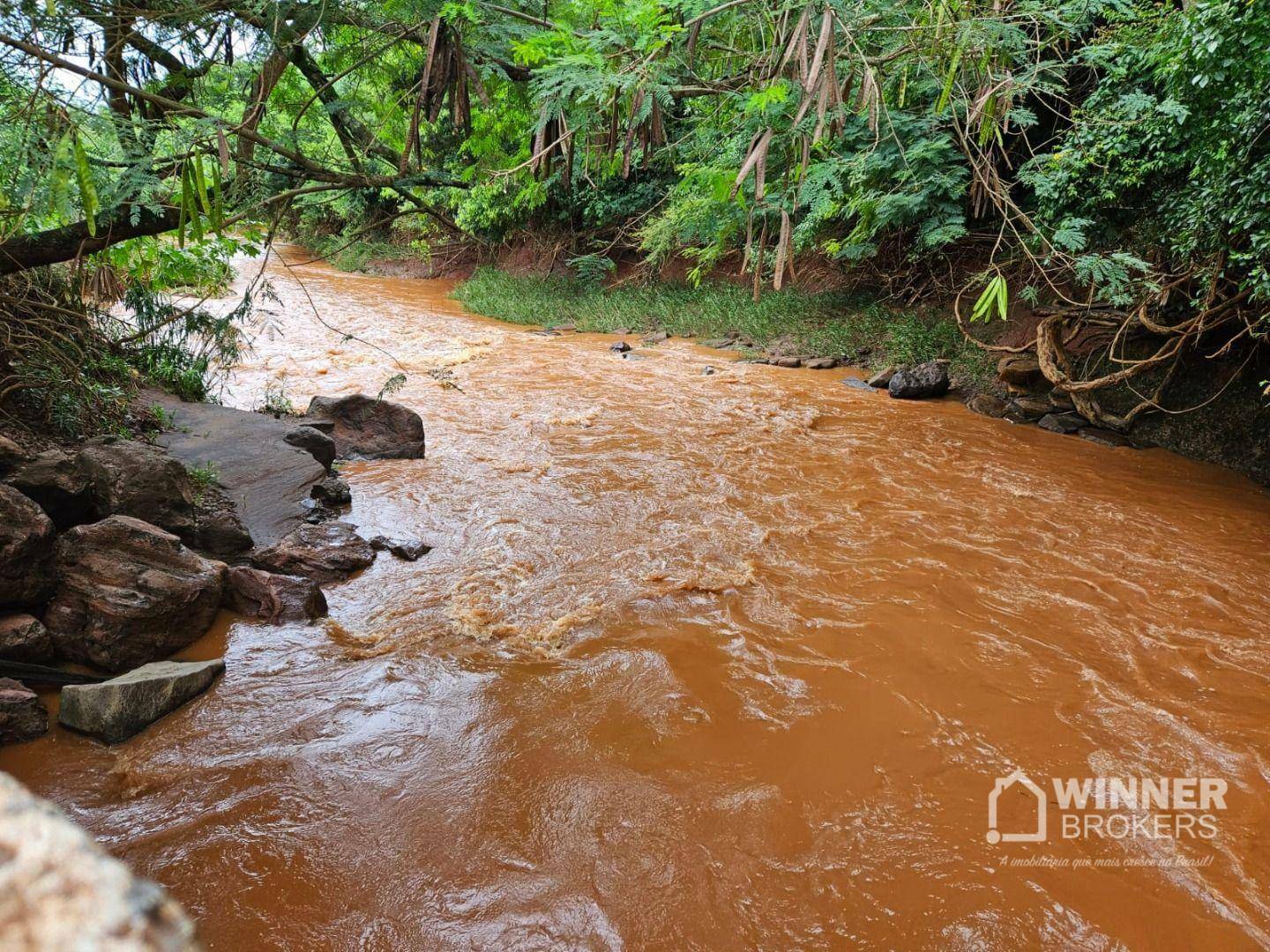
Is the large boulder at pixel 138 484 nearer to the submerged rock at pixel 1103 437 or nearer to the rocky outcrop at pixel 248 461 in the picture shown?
the rocky outcrop at pixel 248 461

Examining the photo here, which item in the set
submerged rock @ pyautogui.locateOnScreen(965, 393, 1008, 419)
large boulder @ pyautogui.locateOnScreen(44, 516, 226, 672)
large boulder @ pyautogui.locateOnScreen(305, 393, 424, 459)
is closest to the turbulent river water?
large boulder @ pyautogui.locateOnScreen(44, 516, 226, 672)

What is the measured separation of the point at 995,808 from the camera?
2.97 meters

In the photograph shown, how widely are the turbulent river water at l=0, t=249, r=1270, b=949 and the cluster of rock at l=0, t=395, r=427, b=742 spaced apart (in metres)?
0.17

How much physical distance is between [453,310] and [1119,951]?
62.1ft

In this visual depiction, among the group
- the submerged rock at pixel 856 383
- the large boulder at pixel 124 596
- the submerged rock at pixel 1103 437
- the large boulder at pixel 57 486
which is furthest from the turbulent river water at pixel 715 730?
the submerged rock at pixel 856 383

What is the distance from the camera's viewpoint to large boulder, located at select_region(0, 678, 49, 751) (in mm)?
2988

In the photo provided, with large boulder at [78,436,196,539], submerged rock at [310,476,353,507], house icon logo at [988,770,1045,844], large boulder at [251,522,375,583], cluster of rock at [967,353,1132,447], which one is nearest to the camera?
house icon logo at [988,770,1045,844]

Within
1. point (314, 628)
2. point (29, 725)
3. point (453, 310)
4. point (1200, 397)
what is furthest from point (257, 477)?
point (453, 310)

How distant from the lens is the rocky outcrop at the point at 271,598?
4176 millimetres

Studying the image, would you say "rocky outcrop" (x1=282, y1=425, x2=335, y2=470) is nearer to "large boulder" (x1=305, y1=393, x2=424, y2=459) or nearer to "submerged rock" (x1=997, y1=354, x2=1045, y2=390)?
"large boulder" (x1=305, y1=393, x2=424, y2=459)

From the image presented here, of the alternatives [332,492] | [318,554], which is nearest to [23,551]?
[318,554]

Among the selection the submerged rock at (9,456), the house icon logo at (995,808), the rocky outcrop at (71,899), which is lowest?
the house icon logo at (995,808)

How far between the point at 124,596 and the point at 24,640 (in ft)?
1.43

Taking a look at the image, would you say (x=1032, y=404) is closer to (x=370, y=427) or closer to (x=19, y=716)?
(x=370, y=427)
